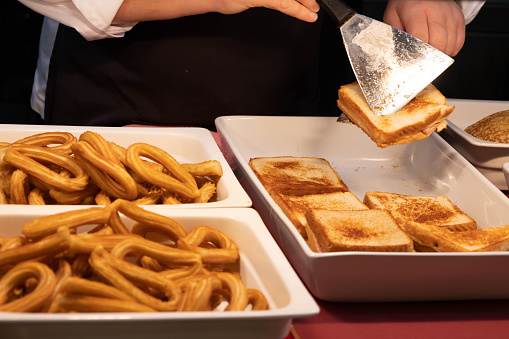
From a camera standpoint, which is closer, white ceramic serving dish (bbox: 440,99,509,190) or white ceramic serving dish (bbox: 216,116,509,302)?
white ceramic serving dish (bbox: 216,116,509,302)

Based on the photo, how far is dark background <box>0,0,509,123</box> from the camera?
3.36m

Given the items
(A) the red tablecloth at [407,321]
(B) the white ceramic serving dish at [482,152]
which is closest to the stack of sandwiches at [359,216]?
(A) the red tablecloth at [407,321]

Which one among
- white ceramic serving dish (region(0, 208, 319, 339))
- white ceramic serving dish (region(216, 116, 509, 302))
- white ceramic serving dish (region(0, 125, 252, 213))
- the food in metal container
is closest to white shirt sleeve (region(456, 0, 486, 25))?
the food in metal container

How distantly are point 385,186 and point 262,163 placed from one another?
0.38 metres

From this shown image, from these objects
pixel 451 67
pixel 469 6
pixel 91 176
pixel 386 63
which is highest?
pixel 469 6

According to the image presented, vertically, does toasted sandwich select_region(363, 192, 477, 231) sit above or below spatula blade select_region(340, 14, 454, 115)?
below

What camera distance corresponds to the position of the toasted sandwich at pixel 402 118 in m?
1.55

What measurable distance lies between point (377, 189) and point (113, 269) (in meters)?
0.99

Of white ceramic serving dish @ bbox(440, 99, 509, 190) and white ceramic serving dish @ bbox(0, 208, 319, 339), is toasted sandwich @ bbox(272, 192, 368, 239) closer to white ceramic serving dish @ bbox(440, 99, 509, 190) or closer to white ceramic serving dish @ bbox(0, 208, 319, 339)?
white ceramic serving dish @ bbox(0, 208, 319, 339)

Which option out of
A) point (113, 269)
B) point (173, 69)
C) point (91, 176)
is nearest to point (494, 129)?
point (173, 69)

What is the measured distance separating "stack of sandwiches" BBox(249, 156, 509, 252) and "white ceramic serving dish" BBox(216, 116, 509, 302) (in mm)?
77

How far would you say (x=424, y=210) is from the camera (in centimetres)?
150

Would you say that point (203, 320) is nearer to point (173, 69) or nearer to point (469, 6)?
point (173, 69)

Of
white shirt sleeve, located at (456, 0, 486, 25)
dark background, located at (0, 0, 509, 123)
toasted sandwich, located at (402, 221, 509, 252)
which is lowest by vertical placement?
dark background, located at (0, 0, 509, 123)
